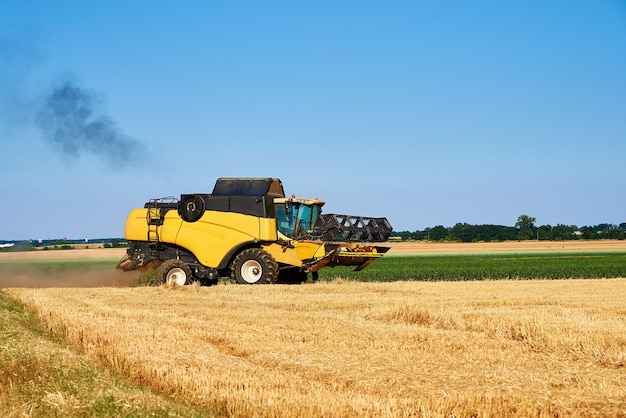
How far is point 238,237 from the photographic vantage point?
21125 millimetres

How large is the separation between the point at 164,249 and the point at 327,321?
9483mm

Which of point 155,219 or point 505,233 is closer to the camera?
point 155,219

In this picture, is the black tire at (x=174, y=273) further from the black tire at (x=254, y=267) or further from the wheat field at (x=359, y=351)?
the wheat field at (x=359, y=351)

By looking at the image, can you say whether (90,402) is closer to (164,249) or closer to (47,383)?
(47,383)

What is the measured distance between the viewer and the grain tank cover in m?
21.6

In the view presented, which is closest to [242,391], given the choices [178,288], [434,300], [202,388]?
[202,388]

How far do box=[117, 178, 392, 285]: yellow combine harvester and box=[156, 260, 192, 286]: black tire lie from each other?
2 cm

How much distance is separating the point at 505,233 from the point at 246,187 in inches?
3565

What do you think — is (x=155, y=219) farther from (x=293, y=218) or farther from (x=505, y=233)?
(x=505, y=233)

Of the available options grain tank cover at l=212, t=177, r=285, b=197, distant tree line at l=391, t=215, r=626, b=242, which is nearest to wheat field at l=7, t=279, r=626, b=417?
grain tank cover at l=212, t=177, r=285, b=197

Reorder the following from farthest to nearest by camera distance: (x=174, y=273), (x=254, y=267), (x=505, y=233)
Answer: (x=505, y=233) → (x=174, y=273) → (x=254, y=267)

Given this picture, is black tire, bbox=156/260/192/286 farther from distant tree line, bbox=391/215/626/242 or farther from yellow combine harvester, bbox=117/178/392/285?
distant tree line, bbox=391/215/626/242

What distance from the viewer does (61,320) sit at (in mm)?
12648

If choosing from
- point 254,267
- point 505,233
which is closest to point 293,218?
point 254,267
